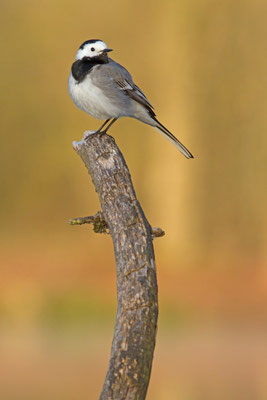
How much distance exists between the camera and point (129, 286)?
499 centimetres

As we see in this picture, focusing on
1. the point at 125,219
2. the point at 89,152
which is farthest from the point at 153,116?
the point at 125,219

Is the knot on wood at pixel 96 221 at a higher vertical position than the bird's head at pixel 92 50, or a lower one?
lower

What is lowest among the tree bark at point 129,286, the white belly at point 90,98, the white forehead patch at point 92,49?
the tree bark at point 129,286

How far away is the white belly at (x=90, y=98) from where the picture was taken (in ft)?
23.0

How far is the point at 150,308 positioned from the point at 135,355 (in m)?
0.41

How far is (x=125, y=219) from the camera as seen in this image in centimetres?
523

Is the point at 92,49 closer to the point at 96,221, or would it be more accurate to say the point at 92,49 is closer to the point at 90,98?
the point at 90,98

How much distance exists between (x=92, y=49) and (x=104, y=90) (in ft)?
1.82

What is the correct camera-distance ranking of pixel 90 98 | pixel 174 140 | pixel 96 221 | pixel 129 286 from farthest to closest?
pixel 174 140
pixel 90 98
pixel 96 221
pixel 129 286

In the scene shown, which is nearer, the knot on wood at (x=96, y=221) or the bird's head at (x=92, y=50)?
the knot on wood at (x=96, y=221)

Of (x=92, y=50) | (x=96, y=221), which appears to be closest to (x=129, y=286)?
(x=96, y=221)

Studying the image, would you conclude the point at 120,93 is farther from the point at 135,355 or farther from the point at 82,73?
the point at 135,355

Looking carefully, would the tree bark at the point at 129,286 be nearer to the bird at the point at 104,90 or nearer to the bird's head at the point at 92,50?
the bird at the point at 104,90

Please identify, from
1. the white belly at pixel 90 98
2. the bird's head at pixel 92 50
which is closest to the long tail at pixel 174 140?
the white belly at pixel 90 98
